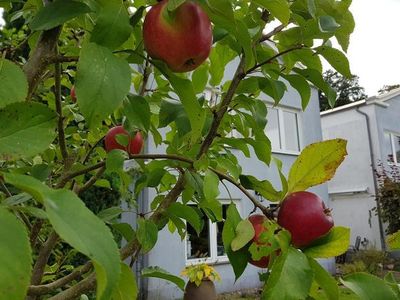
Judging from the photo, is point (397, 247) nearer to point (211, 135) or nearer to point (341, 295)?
point (341, 295)

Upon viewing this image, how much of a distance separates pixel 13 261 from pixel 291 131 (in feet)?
33.7

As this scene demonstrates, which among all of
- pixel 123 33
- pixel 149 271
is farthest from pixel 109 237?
pixel 149 271

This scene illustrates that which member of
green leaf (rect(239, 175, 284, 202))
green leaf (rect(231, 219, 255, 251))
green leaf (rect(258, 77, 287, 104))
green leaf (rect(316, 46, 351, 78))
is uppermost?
green leaf (rect(316, 46, 351, 78))

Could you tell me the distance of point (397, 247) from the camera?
85 cm

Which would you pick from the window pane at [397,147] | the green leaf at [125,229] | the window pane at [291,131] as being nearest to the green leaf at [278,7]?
the green leaf at [125,229]

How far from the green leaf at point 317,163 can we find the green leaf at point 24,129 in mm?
450

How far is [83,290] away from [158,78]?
2.31 ft

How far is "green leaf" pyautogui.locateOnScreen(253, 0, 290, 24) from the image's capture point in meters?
0.73

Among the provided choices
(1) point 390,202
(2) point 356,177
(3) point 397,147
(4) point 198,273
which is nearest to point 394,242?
(4) point 198,273

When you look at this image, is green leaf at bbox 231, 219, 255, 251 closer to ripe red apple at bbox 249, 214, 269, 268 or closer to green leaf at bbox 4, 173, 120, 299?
ripe red apple at bbox 249, 214, 269, 268

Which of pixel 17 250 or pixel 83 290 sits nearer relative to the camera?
pixel 17 250

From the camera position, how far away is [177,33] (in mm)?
676

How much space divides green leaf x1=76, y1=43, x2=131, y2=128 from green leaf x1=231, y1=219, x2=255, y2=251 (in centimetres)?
32

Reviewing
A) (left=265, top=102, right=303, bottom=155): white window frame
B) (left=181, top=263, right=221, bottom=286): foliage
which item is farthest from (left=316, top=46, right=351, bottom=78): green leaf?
(left=265, top=102, right=303, bottom=155): white window frame
